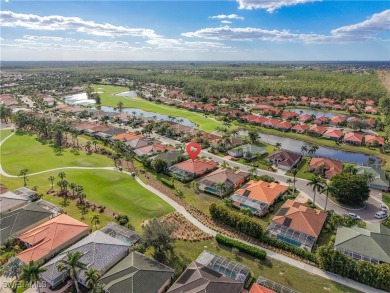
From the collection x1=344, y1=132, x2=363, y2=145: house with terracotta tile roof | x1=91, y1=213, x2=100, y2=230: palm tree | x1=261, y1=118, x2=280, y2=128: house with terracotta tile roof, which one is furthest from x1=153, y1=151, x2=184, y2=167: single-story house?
x1=344, y1=132, x2=363, y2=145: house with terracotta tile roof

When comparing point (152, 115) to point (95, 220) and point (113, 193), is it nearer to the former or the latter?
point (113, 193)

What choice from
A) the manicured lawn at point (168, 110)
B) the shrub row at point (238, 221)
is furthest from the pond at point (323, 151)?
the shrub row at point (238, 221)

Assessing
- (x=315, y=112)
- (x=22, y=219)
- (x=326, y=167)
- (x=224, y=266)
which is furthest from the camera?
(x=315, y=112)

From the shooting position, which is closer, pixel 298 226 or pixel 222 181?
pixel 298 226

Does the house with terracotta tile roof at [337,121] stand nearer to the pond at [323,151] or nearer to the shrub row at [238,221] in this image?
the pond at [323,151]

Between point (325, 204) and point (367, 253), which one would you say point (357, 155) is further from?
point (367, 253)

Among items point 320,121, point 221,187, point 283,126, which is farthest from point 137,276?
point 320,121
